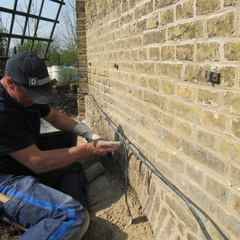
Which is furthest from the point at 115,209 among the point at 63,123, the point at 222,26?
the point at 222,26

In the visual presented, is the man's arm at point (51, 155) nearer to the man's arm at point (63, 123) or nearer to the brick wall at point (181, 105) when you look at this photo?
the brick wall at point (181, 105)

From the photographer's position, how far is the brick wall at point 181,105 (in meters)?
1.29

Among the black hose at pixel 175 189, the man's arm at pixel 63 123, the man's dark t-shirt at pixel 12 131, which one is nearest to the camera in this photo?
the black hose at pixel 175 189

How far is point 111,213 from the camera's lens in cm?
254

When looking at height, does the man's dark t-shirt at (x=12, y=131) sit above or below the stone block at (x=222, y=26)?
below

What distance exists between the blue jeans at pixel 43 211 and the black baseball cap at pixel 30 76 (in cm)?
→ 79

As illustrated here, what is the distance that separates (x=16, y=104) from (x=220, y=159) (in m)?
1.80

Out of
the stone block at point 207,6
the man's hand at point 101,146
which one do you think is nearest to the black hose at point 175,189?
the man's hand at point 101,146

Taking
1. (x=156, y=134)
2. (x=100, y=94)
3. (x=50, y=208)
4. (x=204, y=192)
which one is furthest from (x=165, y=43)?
(x=100, y=94)

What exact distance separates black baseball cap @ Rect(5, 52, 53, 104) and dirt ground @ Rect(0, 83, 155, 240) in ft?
3.84

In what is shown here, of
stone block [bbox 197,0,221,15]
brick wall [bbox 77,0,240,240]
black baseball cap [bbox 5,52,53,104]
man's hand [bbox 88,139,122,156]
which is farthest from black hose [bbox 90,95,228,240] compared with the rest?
stone block [bbox 197,0,221,15]

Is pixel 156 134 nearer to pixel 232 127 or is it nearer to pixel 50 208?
pixel 232 127

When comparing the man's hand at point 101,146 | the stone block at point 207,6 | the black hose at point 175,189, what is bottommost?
the black hose at point 175,189

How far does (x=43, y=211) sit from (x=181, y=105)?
1.42 meters
